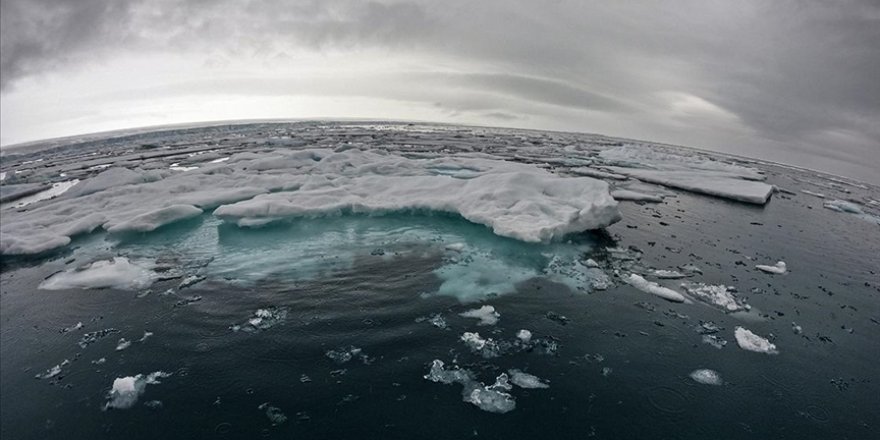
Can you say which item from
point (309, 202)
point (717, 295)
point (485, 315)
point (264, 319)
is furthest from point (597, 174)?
point (264, 319)

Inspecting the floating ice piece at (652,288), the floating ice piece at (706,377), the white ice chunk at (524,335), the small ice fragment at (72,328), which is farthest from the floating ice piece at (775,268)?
the small ice fragment at (72,328)

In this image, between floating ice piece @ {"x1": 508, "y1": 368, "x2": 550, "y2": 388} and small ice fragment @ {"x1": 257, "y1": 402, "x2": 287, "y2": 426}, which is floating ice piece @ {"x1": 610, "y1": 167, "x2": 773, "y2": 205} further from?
small ice fragment @ {"x1": 257, "y1": 402, "x2": 287, "y2": 426}

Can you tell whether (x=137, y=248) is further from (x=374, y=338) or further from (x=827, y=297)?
(x=827, y=297)

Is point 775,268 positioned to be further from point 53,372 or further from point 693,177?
point 693,177

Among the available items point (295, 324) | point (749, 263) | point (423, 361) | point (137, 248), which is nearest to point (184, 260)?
point (137, 248)

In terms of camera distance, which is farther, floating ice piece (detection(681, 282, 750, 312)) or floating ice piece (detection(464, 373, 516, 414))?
floating ice piece (detection(681, 282, 750, 312))

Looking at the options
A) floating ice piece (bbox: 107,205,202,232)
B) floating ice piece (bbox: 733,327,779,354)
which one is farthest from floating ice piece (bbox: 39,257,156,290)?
floating ice piece (bbox: 733,327,779,354)

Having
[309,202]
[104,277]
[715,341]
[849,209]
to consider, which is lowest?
[715,341]
